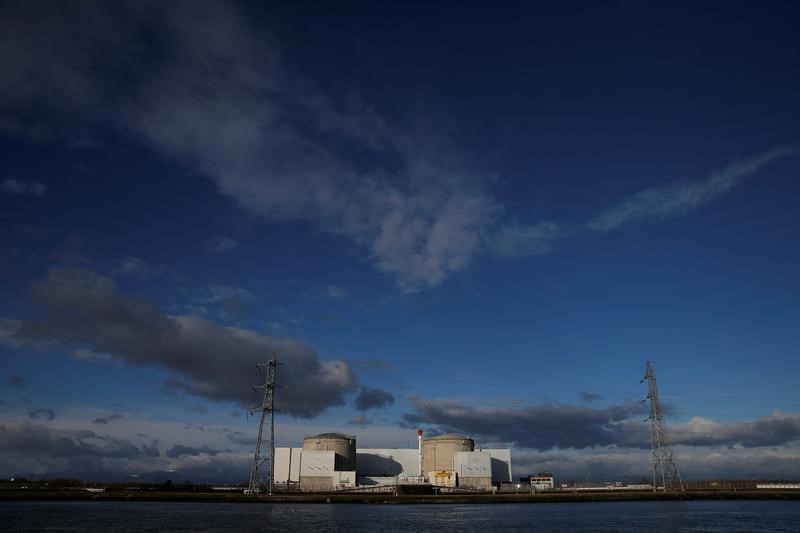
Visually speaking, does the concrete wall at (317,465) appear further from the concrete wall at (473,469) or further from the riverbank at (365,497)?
the concrete wall at (473,469)

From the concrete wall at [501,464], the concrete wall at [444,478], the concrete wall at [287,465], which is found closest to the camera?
the concrete wall at [444,478]

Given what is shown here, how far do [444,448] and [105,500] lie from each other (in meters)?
63.4

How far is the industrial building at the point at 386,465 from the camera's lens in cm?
10662

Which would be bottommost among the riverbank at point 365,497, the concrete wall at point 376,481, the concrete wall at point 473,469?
the riverbank at point 365,497

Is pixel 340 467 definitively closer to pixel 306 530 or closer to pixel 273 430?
pixel 273 430

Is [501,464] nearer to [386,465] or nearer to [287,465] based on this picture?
[386,465]

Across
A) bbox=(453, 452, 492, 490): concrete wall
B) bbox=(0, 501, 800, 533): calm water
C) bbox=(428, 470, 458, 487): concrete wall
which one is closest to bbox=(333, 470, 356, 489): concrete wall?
bbox=(428, 470, 458, 487): concrete wall

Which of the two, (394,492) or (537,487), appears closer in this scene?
(394,492)

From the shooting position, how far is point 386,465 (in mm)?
126438

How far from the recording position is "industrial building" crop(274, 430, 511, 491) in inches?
4198

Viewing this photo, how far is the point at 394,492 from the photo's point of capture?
334 feet

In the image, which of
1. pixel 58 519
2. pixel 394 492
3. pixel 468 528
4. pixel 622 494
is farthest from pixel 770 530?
pixel 58 519

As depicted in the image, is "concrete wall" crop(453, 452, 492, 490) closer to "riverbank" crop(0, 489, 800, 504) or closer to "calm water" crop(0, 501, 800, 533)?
"riverbank" crop(0, 489, 800, 504)

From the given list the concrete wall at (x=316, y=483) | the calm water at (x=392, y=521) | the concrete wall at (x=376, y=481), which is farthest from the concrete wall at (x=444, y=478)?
the calm water at (x=392, y=521)
